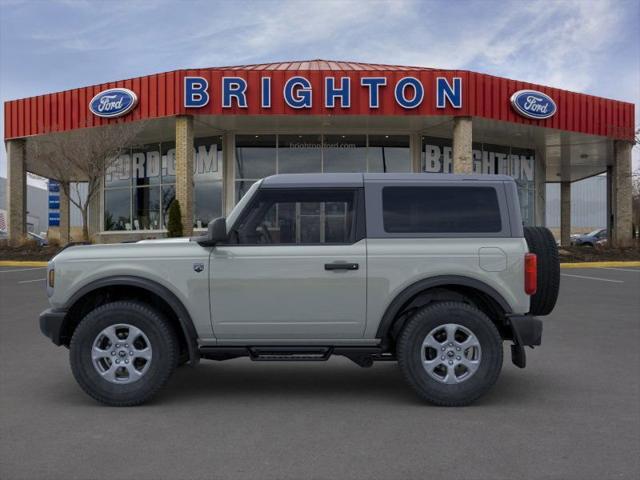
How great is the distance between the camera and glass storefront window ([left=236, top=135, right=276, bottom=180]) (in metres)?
24.8

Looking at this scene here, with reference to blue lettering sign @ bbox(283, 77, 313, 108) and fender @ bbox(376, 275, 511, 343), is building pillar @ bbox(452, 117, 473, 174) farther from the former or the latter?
fender @ bbox(376, 275, 511, 343)

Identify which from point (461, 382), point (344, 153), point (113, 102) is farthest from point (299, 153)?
point (461, 382)

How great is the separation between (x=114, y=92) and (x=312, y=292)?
20.2 meters

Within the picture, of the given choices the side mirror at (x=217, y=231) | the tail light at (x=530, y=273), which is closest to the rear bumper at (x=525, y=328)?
the tail light at (x=530, y=273)

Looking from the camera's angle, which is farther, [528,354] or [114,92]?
[114,92]

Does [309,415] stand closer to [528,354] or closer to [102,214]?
[528,354]

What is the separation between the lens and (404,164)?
82.2ft

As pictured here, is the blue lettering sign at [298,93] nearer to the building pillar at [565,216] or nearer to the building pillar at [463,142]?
the building pillar at [463,142]

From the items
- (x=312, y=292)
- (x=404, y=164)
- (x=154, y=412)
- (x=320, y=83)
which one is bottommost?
(x=154, y=412)

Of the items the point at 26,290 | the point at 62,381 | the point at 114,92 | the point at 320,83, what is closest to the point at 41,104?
the point at 114,92

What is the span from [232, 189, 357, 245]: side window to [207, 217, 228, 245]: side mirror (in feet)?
0.57

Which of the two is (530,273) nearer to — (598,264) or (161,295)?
(161,295)

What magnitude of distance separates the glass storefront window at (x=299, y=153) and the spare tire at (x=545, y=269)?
1981cm

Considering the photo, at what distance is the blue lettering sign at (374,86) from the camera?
2091 centimetres
